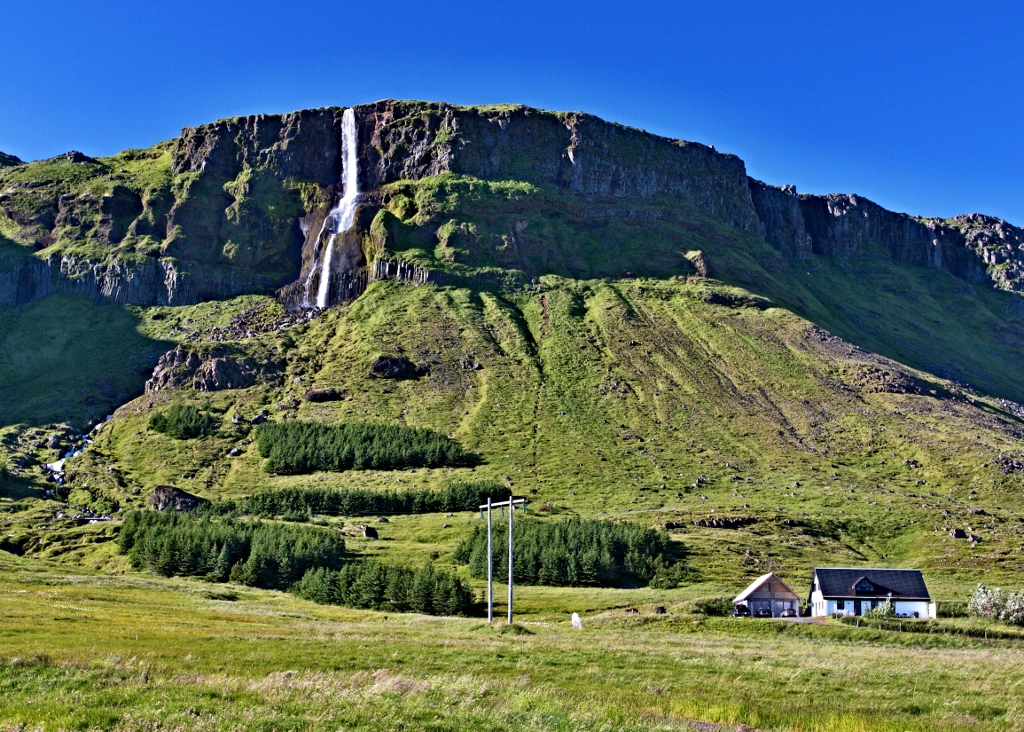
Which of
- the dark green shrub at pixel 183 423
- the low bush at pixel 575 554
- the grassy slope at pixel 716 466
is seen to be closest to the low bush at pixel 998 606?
the grassy slope at pixel 716 466

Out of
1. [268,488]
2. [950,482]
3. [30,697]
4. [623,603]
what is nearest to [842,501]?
[950,482]

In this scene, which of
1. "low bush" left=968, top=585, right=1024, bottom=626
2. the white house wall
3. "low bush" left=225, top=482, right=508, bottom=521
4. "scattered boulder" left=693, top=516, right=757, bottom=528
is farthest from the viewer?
"low bush" left=225, top=482, right=508, bottom=521

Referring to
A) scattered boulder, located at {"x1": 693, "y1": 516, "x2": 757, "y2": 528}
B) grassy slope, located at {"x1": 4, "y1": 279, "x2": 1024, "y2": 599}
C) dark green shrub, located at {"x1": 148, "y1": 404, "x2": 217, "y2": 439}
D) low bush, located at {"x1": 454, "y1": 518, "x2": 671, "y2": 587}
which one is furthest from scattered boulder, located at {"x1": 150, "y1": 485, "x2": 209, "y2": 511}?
scattered boulder, located at {"x1": 693, "y1": 516, "x2": 757, "y2": 528}

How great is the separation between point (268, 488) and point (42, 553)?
39.9 meters

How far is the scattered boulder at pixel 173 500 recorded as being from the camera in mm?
148125

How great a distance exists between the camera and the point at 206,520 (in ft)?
432

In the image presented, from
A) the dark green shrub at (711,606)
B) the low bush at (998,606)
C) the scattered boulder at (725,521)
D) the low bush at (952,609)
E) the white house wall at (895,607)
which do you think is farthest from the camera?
the scattered boulder at (725,521)

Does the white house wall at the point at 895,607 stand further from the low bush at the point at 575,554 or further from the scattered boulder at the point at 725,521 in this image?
the scattered boulder at the point at 725,521

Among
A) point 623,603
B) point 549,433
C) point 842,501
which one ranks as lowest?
point 623,603

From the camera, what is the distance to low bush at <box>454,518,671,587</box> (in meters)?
116

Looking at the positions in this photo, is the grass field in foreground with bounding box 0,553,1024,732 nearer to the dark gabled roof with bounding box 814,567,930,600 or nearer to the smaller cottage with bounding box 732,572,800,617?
the smaller cottage with bounding box 732,572,800,617

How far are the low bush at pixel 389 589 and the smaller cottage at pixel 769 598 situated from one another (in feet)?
89.7

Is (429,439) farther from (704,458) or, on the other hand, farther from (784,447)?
(784,447)

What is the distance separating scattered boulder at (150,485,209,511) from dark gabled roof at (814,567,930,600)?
94816 mm
